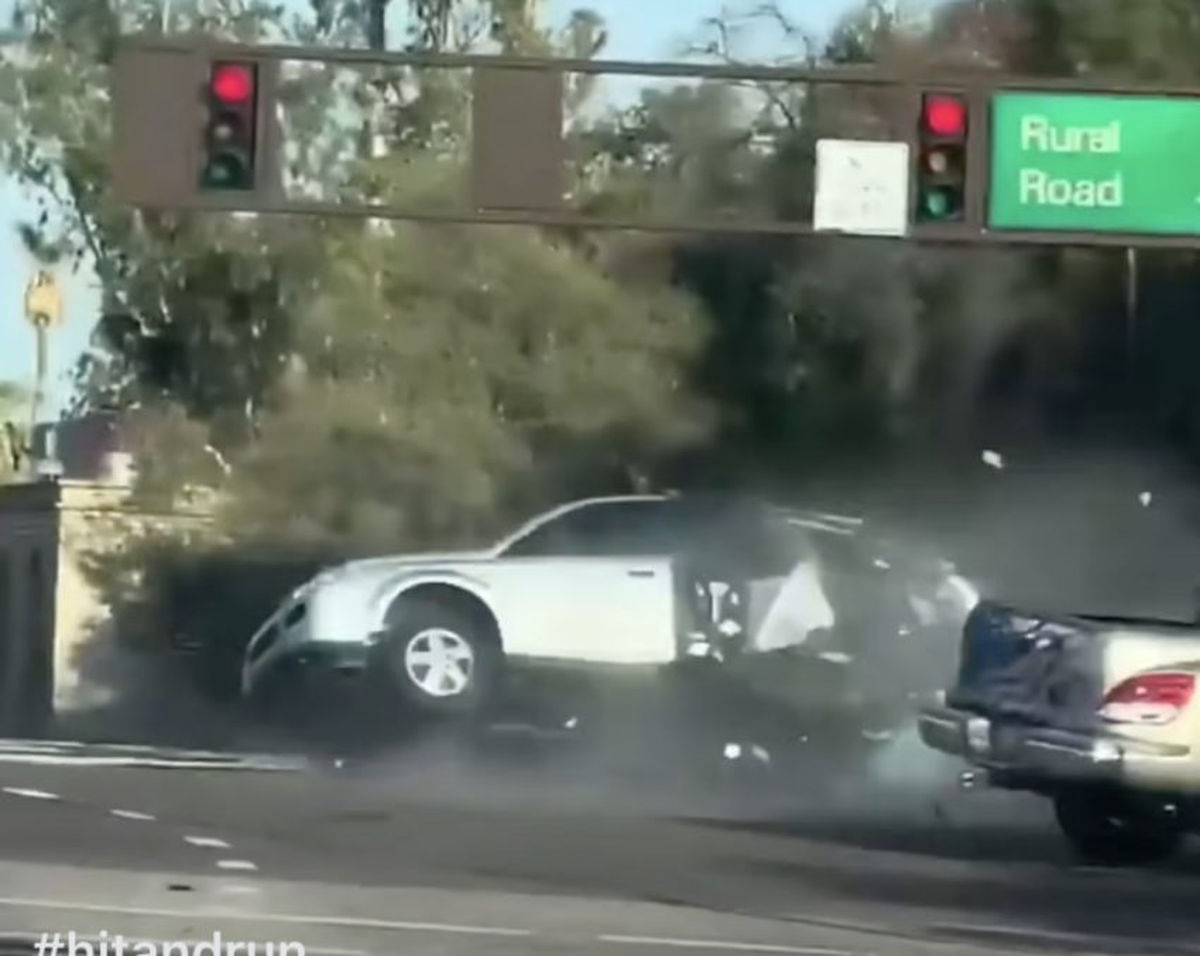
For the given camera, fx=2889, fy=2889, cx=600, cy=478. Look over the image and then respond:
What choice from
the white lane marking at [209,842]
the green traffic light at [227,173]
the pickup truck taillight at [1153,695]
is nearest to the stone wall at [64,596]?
the white lane marking at [209,842]

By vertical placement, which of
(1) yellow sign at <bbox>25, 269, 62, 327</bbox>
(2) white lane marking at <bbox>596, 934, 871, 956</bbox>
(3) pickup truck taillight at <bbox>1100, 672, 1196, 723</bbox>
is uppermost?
(1) yellow sign at <bbox>25, 269, 62, 327</bbox>

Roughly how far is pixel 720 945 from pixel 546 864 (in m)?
0.73

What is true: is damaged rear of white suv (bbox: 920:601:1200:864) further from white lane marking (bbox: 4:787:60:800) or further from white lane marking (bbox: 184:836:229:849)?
white lane marking (bbox: 4:787:60:800)

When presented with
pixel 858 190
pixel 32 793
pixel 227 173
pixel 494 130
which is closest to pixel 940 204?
pixel 858 190

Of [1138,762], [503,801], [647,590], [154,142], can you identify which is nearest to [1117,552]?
[1138,762]

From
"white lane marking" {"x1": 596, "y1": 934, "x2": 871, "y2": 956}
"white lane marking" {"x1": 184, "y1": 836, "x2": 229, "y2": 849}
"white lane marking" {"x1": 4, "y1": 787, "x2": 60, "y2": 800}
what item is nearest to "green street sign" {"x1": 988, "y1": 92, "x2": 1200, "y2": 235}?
"white lane marking" {"x1": 596, "y1": 934, "x2": 871, "y2": 956}

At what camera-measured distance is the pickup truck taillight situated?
9.93 meters

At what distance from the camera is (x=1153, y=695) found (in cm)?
997

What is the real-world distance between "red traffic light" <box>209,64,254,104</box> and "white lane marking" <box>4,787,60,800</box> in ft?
11.9

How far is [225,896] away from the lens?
9.48m

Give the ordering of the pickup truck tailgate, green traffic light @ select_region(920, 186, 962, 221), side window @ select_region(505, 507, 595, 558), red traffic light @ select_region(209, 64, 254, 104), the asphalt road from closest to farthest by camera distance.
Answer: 1. the asphalt road
2. the pickup truck tailgate
3. side window @ select_region(505, 507, 595, 558)
4. red traffic light @ select_region(209, 64, 254, 104)
5. green traffic light @ select_region(920, 186, 962, 221)

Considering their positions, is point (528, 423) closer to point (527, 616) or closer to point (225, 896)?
point (527, 616)

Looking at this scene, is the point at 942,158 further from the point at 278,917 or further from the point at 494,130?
the point at 278,917

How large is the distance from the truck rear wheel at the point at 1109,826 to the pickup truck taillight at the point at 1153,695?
29 centimetres
